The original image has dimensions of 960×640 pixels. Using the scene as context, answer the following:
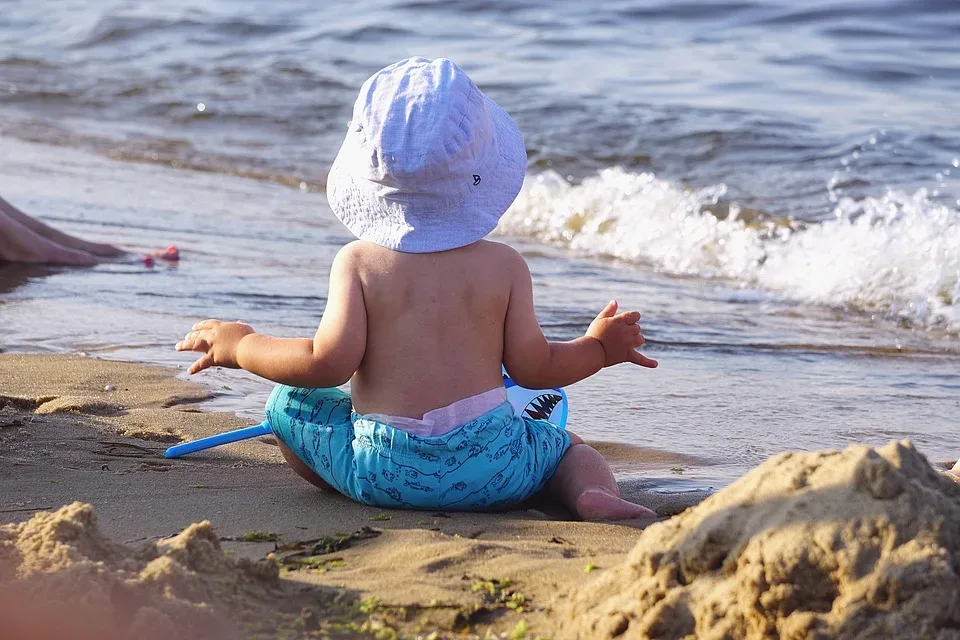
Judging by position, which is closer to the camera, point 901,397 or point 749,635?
point 749,635

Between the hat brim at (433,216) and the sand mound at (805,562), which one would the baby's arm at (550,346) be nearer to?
the hat brim at (433,216)

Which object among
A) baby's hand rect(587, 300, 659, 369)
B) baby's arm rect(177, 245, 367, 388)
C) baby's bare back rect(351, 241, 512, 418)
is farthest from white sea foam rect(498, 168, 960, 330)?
baby's arm rect(177, 245, 367, 388)

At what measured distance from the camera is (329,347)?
2793mm

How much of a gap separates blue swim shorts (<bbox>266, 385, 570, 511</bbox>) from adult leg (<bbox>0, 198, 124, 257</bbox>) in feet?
10.4

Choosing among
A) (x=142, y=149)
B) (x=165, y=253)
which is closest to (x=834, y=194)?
(x=165, y=253)

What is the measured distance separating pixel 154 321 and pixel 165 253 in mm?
1114

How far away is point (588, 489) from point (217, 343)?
0.95m

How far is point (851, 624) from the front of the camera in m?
1.76

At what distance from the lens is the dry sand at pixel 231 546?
1955mm

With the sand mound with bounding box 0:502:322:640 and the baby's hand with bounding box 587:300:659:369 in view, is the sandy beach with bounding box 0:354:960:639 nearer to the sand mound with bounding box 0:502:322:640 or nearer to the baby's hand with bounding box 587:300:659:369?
the sand mound with bounding box 0:502:322:640

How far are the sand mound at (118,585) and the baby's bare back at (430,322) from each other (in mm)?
768

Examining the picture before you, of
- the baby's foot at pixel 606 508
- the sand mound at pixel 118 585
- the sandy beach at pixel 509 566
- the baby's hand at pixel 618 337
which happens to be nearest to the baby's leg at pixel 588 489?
the baby's foot at pixel 606 508

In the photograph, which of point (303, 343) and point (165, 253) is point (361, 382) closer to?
point (303, 343)

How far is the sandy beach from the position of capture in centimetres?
179
